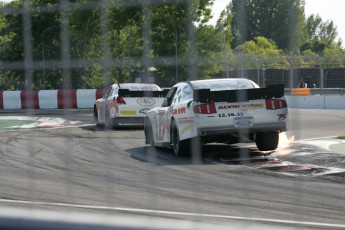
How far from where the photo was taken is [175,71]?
3.17 metres

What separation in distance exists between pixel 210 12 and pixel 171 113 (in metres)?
7.24

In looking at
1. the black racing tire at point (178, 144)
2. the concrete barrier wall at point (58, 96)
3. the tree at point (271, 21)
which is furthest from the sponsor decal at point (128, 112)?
the tree at point (271, 21)

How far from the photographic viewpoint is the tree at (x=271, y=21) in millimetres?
2719

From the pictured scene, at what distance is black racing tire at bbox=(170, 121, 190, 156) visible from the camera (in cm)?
969

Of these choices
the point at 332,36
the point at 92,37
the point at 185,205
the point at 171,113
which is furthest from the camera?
the point at 171,113

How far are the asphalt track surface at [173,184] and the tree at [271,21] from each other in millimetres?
579

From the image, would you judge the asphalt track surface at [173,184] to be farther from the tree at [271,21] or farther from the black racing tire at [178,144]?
the tree at [271,21]

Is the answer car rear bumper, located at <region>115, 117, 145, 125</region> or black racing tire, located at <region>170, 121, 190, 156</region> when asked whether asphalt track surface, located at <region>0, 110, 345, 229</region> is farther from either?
car rear bumper, located at <region>115, 117, 145, 125</region>

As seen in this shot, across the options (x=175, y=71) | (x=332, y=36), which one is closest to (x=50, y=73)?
(x=175, y=71)

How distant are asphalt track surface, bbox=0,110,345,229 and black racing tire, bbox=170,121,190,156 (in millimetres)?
126

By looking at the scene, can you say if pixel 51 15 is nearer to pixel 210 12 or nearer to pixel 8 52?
pixel 8 52

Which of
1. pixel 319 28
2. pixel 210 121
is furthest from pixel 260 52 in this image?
pixel 210 121

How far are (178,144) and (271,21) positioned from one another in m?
6.87

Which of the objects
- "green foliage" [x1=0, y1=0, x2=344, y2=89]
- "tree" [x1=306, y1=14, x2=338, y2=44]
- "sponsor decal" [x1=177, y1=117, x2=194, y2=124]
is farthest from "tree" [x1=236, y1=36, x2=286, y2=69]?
"sponsor decal" [x1=177, y1=117, x2=194, y2=124]
